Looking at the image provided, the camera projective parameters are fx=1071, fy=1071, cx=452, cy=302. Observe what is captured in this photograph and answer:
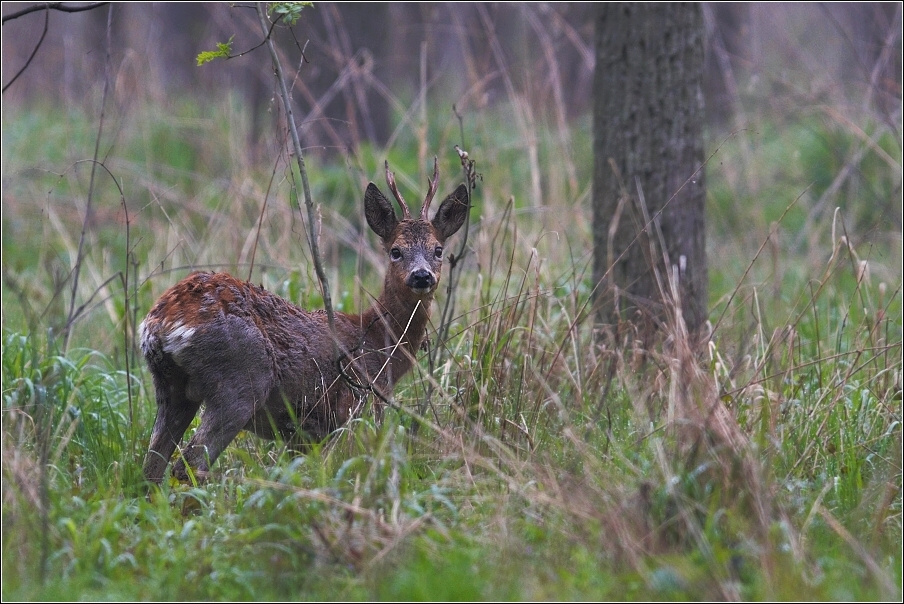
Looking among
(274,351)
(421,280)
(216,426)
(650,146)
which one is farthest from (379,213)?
(650,146)

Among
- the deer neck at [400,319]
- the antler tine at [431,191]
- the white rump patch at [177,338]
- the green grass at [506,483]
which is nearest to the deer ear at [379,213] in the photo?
the antler tine at [431,191]

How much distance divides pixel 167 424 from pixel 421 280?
4.09 feet

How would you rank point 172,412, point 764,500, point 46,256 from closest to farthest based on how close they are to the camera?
point 764,500 < point 172,412 < point 46,256

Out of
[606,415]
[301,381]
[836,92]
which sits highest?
[836,92]

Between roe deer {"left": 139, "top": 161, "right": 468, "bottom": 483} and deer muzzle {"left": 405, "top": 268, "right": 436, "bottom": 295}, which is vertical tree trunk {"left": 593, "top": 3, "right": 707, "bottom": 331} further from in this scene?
deer muzzle {"left": 405, "top": 268, "right": 436, "bottom": 295}

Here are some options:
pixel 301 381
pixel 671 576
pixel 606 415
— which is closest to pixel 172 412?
pixel 301 381

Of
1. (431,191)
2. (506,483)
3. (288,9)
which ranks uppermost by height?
(288,9)

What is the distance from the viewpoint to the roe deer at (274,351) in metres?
4.26

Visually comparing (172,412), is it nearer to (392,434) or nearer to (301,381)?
(301,381)

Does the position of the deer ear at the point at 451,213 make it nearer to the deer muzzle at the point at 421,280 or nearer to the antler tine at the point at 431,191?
the antler tine at the point at 431,191

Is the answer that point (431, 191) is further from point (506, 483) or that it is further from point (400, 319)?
point (506, 483)

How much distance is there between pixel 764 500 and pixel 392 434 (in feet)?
4.36

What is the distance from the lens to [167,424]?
4496 mm

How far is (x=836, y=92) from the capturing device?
8648 millimetres
